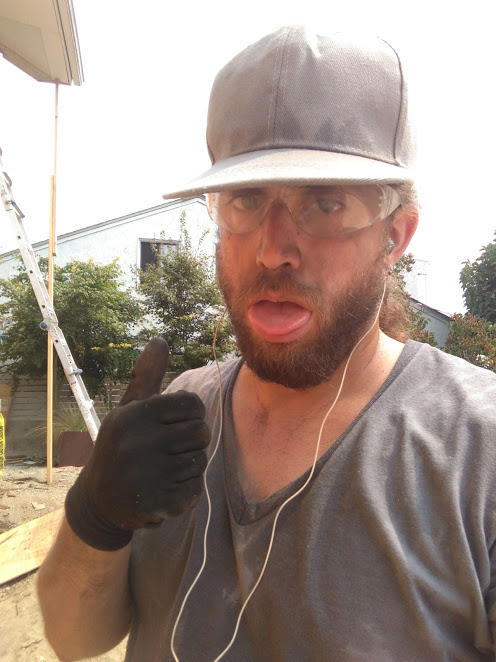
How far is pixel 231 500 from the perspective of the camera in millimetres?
1051

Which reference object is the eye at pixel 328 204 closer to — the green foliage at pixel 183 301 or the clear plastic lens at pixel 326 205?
the clear plastic lens at pixel 326 205

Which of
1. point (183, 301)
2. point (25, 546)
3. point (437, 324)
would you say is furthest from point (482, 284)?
point (25, 546)

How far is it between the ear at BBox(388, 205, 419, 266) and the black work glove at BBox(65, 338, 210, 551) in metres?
0.62

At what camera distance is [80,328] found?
9938 millimetres

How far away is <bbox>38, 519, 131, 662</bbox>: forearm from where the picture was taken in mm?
1119

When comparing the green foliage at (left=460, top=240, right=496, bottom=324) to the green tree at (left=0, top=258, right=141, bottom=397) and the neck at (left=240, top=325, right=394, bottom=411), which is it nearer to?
the green tree at (left=0, top=258, right=141, bottom=397)

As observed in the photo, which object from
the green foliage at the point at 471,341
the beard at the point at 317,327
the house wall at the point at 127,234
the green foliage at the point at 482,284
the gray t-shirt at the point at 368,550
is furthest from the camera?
the house wall at the point at 127,234

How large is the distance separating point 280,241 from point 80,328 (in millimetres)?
9615

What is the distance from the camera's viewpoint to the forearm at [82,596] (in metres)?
1.12

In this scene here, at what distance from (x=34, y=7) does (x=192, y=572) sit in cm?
499

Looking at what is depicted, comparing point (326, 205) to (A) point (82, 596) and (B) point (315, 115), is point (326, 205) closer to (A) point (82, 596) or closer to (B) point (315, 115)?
(B) point (315, 115)

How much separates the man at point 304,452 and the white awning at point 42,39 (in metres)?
4.32

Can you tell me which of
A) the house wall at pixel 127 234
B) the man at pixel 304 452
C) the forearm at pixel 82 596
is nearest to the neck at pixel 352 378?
the man at pixel 304 452

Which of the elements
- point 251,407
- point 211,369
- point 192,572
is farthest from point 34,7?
point 192,572
